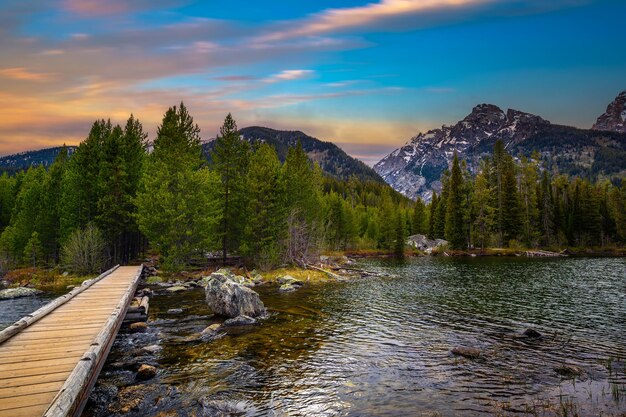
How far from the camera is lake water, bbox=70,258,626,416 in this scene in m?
13.1

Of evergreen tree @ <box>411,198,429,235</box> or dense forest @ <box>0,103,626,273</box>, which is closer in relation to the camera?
dense forest @ <box>0,103,626,273</box>

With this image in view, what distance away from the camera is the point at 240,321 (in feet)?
79.9

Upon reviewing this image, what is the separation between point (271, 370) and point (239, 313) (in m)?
9.86

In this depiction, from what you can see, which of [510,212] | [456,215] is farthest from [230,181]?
[510,212]

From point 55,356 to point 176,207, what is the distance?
111ft

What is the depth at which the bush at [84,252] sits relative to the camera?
43938 millimetres

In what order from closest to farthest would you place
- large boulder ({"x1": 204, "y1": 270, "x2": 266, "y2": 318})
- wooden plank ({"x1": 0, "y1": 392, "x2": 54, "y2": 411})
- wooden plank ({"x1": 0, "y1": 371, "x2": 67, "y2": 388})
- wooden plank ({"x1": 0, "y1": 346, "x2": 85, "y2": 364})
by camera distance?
wooden plank ({"x1": 0, "y1": 392, "x2": 54, "y2": 411}) → wooden plank ({"x1": 0, "y1": 371, "x2": 67, "y2": 388}) → wooden plank ({"x1": 0, "y1": 346, "x2": 85, "y2": 364}) → large boulder ({"x1": 204, "y1": 270, "x2": 266, "y2": 318})

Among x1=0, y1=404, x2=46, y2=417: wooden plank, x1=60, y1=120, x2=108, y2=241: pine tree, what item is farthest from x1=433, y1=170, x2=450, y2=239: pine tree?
x1=0, y1=404, x2=46, y2=417: wooden plank

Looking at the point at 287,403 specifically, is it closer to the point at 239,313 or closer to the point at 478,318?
the point at 239,313

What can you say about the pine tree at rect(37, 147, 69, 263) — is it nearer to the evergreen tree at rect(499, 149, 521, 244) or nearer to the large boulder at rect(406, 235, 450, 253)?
the large boulder at rect(406, 235, 450, 253)

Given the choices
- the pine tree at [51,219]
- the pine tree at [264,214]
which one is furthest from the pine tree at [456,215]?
the pine tree at [51,219]

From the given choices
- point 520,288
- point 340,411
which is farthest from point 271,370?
point 520,288

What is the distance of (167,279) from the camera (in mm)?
43656

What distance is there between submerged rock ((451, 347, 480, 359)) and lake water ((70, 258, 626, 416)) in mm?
388
